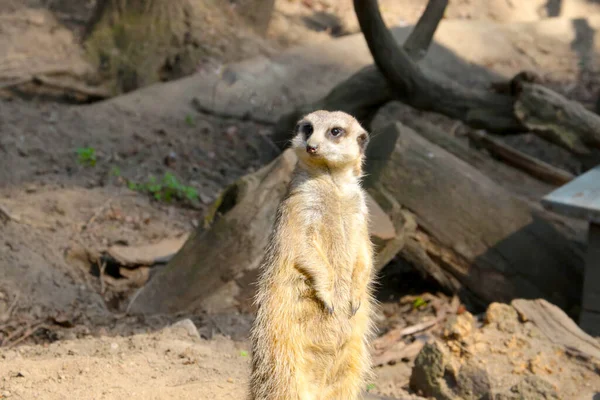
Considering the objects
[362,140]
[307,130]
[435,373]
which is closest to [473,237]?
[435,373]

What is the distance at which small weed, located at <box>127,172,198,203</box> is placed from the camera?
582 centimetres

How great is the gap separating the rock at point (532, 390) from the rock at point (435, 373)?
29 centimetres

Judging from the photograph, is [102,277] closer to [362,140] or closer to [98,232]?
[98,232]

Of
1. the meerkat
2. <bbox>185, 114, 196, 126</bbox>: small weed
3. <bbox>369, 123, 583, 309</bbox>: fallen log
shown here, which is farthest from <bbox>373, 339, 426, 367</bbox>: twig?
<bbox>185, 114, 196, 126</bbox>: small weed

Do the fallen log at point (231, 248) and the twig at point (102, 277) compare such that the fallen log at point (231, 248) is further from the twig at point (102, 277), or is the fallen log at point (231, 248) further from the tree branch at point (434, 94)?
the tree branch at point (434, 94)

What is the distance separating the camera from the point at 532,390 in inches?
125

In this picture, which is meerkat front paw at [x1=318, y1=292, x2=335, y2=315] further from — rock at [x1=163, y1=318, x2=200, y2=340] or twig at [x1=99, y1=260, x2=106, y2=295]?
twig at [x1=99, y1=260, x2=106, y2=295]

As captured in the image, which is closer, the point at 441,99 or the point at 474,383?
the point at 474,383

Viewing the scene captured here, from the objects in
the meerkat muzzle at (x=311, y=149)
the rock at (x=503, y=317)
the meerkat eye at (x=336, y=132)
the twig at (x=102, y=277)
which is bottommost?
the twig at (x=102, y=277)

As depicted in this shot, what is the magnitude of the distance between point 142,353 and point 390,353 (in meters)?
1.51

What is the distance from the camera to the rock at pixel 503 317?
12.3 feet

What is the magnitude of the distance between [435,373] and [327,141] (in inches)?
57.2

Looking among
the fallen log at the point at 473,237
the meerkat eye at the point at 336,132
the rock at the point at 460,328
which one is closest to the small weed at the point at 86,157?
the fallen log at the point at 473,237

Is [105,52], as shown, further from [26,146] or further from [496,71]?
[496,71]
